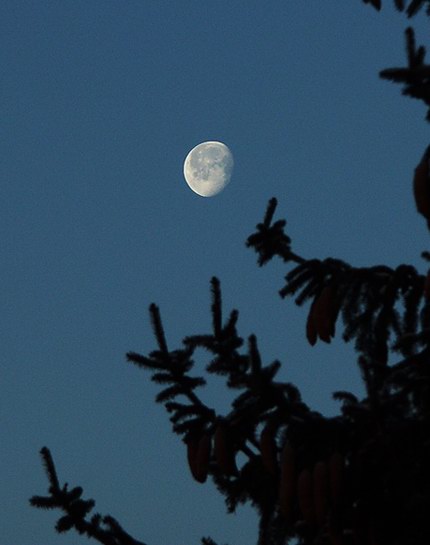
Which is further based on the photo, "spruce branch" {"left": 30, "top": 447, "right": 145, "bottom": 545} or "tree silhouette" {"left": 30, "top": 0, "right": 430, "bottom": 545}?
"spruce branch" {"left": 30, "top": 447, "right": 145, "bottom": 545}

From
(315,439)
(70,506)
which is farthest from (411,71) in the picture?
(70,506)

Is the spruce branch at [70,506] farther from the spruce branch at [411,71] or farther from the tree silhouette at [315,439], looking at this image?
the spruce branch at [411,71]

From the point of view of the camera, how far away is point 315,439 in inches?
252

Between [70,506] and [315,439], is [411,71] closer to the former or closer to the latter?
[315,439]

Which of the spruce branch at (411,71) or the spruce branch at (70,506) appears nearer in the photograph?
the spruce branch at (411,71)

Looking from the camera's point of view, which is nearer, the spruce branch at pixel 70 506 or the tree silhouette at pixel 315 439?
the tree silhouette at pixel 315 439

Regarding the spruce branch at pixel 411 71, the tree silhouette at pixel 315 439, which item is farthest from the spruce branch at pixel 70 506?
the spruce branch at pixel 411 71

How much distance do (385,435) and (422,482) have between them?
0.53 meters

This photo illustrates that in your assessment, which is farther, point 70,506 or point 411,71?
point 70,506

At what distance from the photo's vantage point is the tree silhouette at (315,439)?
5746mm

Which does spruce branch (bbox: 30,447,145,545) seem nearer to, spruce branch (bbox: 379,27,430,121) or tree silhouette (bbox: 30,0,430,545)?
tree silhouette (bbox: 30,0,430,545)

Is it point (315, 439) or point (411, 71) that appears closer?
point (411, 71)

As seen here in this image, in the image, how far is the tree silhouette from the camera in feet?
18.9

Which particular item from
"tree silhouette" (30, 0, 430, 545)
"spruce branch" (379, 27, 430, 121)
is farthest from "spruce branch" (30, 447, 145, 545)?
"spruce branch" (379, 27, 430, 121)
